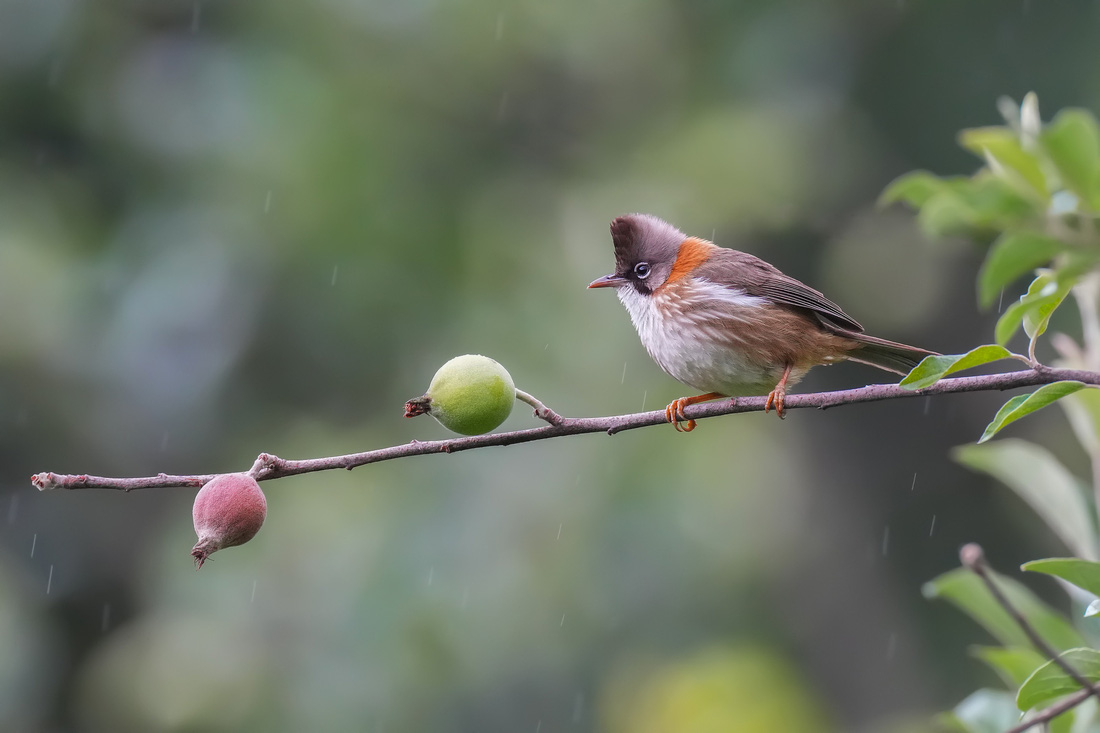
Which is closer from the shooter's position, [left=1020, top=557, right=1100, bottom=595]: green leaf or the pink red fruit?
[left=1020, top=557, right=1100, bottom=595]: green leaf

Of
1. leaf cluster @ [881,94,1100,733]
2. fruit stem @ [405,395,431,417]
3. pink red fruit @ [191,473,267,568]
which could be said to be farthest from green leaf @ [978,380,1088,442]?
pink red fruit @ [191,473,267,568]

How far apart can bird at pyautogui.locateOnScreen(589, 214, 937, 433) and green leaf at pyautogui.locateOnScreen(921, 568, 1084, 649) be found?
1.19m

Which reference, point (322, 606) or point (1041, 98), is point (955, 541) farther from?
point (322, 606)

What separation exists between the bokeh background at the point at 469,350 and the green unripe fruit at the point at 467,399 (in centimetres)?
444

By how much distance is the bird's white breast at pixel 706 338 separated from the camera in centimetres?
424

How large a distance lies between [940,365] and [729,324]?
220 cm

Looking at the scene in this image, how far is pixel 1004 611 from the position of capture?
2797mm

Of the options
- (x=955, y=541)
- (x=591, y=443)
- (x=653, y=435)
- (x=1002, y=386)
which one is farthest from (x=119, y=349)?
(x=955, y=541)

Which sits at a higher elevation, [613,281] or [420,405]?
[613,281]

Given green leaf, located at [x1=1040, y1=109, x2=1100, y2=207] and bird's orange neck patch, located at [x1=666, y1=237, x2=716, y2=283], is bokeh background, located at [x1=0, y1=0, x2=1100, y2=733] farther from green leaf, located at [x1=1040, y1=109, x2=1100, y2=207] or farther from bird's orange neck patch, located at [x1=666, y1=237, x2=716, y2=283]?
green leaf, located at [x1=1040, y1=109, x2=1100, y2=207]

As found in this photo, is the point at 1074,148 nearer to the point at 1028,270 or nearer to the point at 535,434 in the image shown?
the point at 1028,270

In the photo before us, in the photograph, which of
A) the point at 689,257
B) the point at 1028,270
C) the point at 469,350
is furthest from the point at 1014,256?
the point at 469,350

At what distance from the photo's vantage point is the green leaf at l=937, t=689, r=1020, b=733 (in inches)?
109

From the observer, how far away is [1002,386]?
2.20 m
